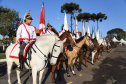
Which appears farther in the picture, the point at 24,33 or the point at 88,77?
the point at 88,77

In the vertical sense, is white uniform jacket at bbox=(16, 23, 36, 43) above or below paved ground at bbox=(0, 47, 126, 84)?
above

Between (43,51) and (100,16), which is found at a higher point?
(100,16)

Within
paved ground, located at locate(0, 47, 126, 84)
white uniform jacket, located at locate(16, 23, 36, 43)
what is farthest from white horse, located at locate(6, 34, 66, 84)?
paved ground, located at locate(0, 47, 126, 84)

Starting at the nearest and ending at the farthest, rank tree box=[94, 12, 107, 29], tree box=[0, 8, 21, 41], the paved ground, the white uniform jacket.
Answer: the white uniform jacket
the paved ground
tree box=[0, 8, 21, 41]
tree box=[94, 12, 107, 29]

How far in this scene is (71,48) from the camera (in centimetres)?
610

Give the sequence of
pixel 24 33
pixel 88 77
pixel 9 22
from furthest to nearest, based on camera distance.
Answer: pixel 9 22
pixel 88 77
pixel 24 33

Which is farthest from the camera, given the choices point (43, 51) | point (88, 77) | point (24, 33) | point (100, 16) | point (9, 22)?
point (100, 16)

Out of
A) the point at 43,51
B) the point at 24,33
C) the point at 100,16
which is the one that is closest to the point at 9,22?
the point at 24,33

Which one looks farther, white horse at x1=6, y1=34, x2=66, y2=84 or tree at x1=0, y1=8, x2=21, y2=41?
tree at x1=0, y1=8, x2=21, y2=41

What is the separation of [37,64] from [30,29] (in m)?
1.34

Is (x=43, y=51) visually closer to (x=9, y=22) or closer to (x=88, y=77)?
(x=88, y=77)

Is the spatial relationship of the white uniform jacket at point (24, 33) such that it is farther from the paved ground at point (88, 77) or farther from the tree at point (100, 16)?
the tree at point (100, 16)

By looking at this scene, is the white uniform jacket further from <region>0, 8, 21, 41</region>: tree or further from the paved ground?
<region>0, 8, 21, 41</region>: tree

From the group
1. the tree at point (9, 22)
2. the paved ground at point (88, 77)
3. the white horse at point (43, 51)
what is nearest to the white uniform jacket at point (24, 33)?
the white horse at point (43, 51)
